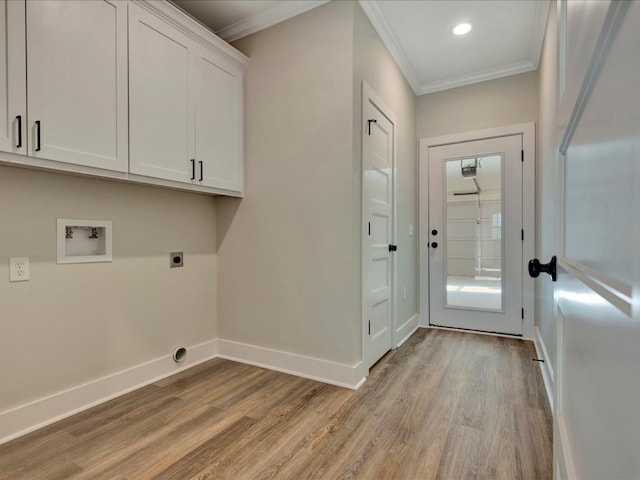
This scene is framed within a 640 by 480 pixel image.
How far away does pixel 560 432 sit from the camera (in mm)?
879

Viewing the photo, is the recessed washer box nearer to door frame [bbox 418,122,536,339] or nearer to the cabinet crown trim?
the cabinet crown trim

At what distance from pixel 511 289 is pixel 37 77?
389 cm

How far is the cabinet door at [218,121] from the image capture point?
7.70 ft

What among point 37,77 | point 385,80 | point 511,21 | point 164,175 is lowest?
point 164,175

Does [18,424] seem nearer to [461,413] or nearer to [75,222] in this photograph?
[75,222]

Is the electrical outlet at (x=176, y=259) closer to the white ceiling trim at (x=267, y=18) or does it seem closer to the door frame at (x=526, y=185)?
the white ceiling trim at (x=267, y=18)

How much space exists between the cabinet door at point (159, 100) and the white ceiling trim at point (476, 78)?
2.53 meters

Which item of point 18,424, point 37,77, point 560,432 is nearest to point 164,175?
point 37,77

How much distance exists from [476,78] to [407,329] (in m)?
2.66

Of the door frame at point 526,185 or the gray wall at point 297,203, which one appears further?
the door frame at point 526,185

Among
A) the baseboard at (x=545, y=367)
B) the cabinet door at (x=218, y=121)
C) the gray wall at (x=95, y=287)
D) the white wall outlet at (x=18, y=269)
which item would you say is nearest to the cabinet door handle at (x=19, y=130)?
the gray wall at (x=95, y=287)

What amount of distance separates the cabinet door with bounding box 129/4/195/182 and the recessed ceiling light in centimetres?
207

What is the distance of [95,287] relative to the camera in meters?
2.04

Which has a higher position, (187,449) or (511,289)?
(511,289)
